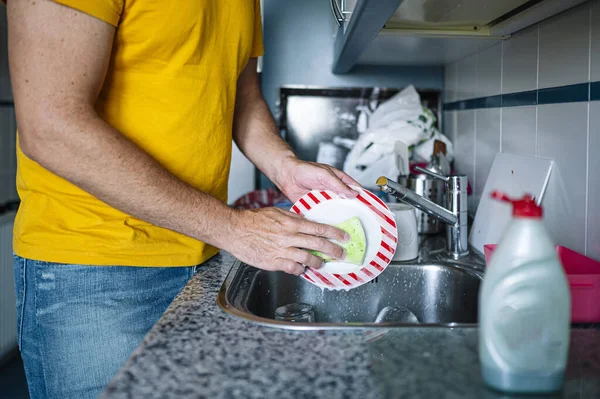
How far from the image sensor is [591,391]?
23.8 inches

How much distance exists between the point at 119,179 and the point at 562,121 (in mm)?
817

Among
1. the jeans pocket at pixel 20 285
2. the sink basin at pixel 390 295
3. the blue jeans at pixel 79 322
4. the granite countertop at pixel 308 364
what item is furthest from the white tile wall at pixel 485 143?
the jeans pocket at pixel 20 285

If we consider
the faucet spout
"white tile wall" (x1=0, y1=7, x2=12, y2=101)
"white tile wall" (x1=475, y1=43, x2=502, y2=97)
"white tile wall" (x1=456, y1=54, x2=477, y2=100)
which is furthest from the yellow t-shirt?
"white tile wall" (x1=0, y1=7, x2=12, y2=101)

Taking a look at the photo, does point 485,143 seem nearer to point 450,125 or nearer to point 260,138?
point 450,125

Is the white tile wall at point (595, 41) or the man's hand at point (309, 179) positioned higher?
the white tile wall at point (595, 41)

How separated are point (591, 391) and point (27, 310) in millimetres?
888

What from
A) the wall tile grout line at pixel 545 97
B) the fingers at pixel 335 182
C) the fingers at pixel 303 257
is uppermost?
the wall tile grout line at pixel 545 97

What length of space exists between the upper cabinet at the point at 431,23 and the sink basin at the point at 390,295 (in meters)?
0.51

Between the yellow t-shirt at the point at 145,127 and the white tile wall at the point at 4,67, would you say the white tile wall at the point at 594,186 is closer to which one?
the yellow t-shirt at the point at 145,127

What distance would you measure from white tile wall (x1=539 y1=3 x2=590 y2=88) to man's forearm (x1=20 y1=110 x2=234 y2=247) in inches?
26.3

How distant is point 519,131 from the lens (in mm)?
1364

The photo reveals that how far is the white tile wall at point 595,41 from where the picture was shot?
3.26 feet

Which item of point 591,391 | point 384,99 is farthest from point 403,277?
point 384,99

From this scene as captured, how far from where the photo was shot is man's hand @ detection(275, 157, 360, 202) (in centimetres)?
109
